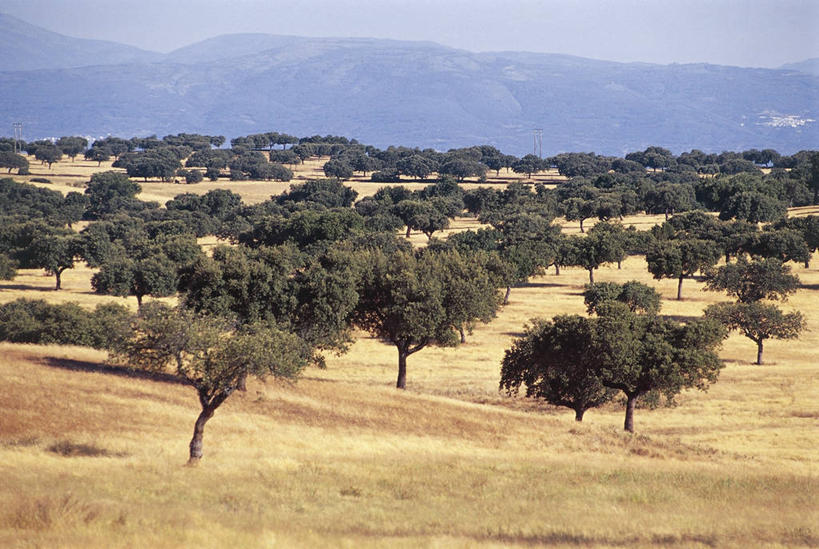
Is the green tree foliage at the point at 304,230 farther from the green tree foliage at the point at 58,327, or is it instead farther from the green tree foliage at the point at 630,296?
the green tree foliage at the point at 58,327

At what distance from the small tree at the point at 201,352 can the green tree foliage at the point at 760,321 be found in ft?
158

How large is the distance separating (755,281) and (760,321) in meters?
16.3

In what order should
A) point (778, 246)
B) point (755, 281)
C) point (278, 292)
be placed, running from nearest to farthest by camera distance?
1. point (278, 292)
2. point (755, 281)
3. point (778, 246)

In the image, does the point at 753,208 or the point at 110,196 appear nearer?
the point at 753,208

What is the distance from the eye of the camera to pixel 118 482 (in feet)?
88.2

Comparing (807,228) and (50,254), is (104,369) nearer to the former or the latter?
(50,254)

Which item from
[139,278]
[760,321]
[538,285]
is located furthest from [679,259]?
[139,278]

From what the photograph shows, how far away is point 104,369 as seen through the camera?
4734cm

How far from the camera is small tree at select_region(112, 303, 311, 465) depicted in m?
30.4

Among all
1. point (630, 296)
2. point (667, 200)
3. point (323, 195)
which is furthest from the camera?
point (323, 195)

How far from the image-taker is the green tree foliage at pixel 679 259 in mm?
96438

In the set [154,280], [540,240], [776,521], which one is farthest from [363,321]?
[540,240]

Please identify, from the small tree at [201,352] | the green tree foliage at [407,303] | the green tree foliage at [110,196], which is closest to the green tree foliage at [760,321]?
the green tree foliage at [407,303]

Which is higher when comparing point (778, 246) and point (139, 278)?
point (778, 246)
